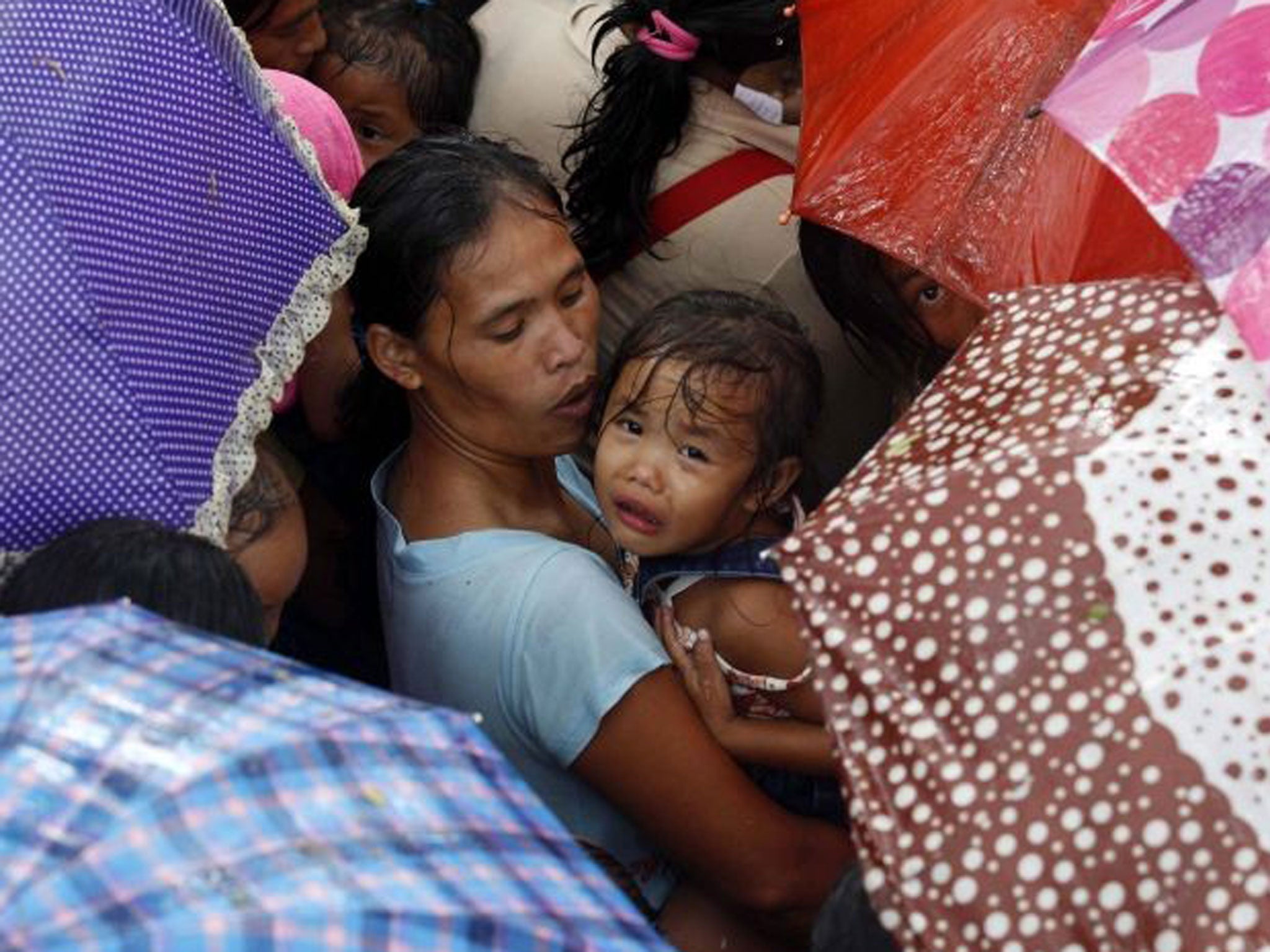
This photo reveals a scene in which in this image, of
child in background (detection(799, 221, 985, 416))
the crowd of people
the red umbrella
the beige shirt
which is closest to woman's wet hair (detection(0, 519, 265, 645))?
the crowd of people

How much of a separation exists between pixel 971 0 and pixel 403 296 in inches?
38.7

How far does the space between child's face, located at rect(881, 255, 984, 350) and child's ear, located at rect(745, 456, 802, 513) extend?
0.40 meters

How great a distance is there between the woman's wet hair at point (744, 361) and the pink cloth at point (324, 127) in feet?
2.57

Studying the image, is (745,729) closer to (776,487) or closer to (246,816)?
(776,487)

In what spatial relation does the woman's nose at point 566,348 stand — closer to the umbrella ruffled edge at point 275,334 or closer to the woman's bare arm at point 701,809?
the umbrella ruffled edge at point 275,334

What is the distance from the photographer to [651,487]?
3.04m

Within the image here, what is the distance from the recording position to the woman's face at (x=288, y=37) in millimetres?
3783

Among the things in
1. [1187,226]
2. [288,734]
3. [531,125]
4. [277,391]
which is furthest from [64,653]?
[531,125]

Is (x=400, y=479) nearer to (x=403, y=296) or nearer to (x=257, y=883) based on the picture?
(x=403, y=296)

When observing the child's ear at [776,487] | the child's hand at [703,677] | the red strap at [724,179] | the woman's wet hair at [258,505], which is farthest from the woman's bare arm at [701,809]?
the red strap at [724,179]

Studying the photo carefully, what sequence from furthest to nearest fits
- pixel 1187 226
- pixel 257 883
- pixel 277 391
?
pixel 277 391 → pixel 1187 226 → pixel 257 883

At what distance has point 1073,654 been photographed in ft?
6.52

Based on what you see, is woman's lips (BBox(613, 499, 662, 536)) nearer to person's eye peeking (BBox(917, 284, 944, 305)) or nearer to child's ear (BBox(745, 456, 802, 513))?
child's ear (BBox(745, 456, 802, 513))

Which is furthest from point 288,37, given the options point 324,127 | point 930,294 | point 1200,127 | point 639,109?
point 1200,127
